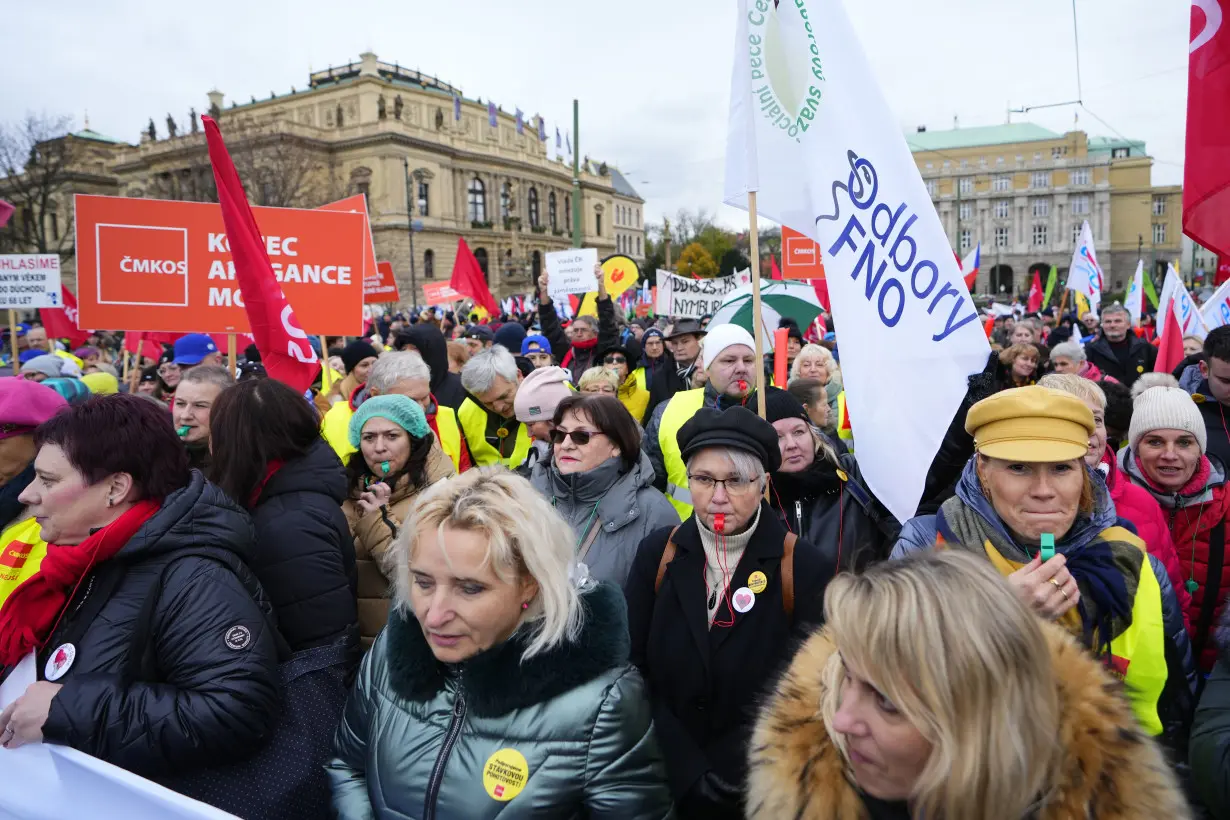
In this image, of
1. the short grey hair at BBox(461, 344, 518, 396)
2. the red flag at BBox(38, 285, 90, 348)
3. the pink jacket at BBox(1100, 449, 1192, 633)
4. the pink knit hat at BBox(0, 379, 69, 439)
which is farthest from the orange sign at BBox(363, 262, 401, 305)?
the pink jacket at BBox(1100, 449, 1192, 633)

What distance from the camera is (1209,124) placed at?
8.21 feet

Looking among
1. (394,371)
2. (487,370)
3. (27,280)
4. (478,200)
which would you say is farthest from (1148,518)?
(478,200)

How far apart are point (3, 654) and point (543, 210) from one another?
75.7m

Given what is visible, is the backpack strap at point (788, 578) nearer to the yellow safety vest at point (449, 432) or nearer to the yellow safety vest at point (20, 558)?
the yellow safety vest at point (20, 558)

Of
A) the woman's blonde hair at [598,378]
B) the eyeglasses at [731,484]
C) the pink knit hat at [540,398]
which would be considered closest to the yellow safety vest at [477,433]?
the woman's blonde hair at [598,378]

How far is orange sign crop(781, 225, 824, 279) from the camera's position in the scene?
668 cm

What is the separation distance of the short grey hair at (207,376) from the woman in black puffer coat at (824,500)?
249 cm

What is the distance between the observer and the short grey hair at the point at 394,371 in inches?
177

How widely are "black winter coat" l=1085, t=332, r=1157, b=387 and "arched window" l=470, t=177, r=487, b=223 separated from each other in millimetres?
62619

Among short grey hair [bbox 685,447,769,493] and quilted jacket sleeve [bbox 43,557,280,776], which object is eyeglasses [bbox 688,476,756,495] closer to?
short grey hair [bbox 685,447,769,493]

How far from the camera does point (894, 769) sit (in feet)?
4.42

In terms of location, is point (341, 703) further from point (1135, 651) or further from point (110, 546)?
point (1135, 651)

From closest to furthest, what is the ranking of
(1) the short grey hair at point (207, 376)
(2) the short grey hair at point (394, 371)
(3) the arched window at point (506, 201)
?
(1) the short grey hair at point (207, 376) < (2) the short grey hair at point (394, 371) < (3) the arched window at point (506, 201)

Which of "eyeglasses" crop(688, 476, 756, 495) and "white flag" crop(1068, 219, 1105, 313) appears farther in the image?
"white flag" crop(1068, 219, 1105, 313)
